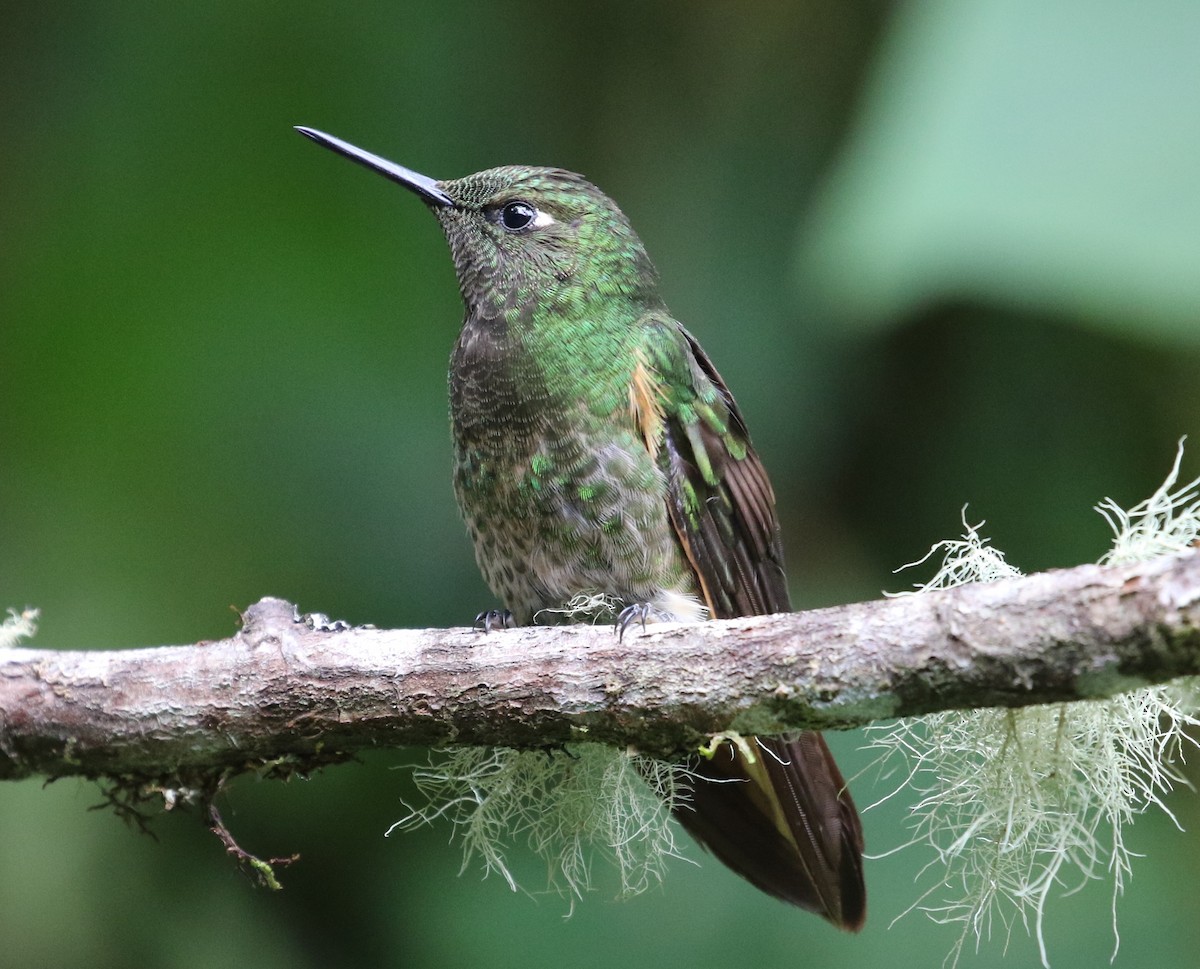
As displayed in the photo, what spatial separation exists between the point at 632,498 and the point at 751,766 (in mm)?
629

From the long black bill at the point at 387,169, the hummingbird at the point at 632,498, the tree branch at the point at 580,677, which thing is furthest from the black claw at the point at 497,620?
the long black bill at the point at 387,169

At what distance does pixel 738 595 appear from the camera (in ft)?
9.59

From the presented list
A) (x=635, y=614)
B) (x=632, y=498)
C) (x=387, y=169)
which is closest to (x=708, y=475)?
(x=632, y=498)

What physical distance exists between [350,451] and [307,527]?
0.87ft

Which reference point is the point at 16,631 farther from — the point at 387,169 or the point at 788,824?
the point at 788,824

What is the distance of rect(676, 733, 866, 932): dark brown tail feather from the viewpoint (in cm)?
270

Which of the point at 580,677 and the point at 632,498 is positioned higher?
the point at 632,498

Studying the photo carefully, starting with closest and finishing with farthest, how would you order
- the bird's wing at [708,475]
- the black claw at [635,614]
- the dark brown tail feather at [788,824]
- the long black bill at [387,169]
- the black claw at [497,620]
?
1. the black claw at [635,614]
2. the dark brown tail feather at [788,824]
3. the bird's wing at [708,475]
4. the black claw at [497,620]
5. the long black bill at [387,169]

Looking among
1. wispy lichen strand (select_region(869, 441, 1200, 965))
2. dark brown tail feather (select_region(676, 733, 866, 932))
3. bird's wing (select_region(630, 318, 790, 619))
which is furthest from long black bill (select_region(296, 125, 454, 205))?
wispy lichen strand (select_region(869, 441, 1200, 965))

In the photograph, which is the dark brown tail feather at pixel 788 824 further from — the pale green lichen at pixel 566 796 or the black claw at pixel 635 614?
the black claw at pixel 635 614

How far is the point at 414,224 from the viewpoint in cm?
408

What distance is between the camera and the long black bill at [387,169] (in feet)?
10.6

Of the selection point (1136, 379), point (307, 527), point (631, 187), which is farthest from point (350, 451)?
point (1136, 379)

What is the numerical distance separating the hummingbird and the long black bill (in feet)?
1.13
